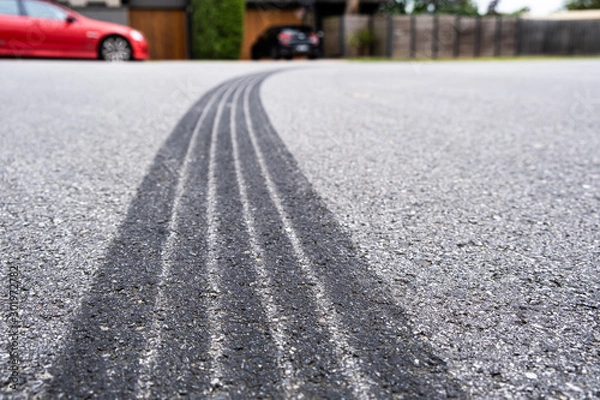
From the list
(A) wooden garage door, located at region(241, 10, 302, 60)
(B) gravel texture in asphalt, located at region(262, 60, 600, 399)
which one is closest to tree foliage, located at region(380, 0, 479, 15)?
(A) wooden garage door, located at region(241, 10, 302, 60)

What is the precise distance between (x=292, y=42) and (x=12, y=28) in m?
9.92

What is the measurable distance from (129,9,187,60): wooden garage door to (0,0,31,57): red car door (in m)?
10.5

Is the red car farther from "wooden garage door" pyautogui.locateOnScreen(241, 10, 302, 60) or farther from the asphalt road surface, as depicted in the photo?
"wooden garage door" pyautogui.locateOnScreen(241, 10, 302, 60)

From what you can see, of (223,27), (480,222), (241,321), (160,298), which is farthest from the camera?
(223,27)

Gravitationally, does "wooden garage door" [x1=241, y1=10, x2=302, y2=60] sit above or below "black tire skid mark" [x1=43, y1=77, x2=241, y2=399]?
above

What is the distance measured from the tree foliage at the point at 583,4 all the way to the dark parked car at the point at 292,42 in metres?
49.0

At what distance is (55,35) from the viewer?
11.8 metres

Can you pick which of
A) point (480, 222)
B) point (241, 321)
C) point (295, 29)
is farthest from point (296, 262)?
point (295, 29)

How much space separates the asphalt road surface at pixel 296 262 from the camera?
1.42 metres

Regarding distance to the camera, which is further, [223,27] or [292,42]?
[292,42]

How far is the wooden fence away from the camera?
2316cm

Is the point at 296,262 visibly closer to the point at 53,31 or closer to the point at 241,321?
the point at 241,321

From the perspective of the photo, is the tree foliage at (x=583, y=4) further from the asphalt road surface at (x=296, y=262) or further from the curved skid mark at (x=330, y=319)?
the curved skid mark at (x=330, y=319)

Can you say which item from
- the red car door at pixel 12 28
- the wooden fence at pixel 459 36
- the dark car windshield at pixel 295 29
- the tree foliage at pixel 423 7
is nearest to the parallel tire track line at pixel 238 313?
the red car door at pixel 12 28
